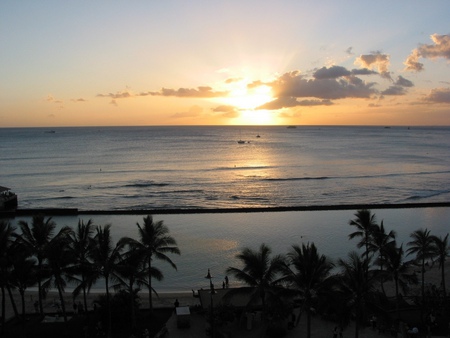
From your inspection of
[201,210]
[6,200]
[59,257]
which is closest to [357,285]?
[59,257]

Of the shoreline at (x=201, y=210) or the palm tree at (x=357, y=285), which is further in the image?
the shoreline at (x=201, y=210)

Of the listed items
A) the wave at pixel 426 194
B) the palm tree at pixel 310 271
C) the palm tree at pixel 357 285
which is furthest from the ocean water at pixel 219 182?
the palm tree at pixel 357 285

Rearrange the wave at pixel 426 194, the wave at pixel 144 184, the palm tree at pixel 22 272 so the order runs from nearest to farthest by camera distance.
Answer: the palm tree at pixel 22 272 → the wave at pixel 426 194 → the wave at pixel 144 184

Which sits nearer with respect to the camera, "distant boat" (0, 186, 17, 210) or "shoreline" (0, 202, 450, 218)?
"shoreline" (0, 202, 450, 218)

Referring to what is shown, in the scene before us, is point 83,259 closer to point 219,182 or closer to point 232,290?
point 232,290

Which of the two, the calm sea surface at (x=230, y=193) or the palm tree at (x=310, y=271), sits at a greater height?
the palm tree at (x=310, y=271)

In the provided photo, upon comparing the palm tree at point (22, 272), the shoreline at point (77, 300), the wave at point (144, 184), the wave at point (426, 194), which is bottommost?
the shoreline at point (77, 300)

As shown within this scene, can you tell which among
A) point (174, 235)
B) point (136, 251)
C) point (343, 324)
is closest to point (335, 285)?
point (343, 324)

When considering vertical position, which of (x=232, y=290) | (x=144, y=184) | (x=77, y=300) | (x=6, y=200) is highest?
(x=6, y=200)

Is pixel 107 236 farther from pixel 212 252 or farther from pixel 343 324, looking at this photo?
pixel 212 252

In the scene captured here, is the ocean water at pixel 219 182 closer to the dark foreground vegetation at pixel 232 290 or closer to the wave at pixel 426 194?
the wave at pixel 426 194

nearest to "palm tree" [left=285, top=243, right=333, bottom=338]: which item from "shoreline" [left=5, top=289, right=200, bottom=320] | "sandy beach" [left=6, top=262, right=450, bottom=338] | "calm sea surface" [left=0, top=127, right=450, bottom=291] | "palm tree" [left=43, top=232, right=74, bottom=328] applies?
"sandy beach" [left=6, top=262, right=450, bottom=338]

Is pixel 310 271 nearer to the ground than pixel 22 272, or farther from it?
farther from it

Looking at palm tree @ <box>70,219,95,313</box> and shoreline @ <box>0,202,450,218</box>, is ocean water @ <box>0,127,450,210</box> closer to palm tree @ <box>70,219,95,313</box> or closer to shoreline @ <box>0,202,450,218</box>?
shoreline @ <box>0,202,450,218</box>
